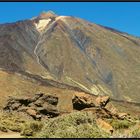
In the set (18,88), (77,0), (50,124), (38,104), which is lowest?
(50,124)

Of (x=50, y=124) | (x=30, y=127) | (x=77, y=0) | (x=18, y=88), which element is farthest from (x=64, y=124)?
(x=18, y=88)

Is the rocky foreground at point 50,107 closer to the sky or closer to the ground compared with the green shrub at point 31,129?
closer to the sky

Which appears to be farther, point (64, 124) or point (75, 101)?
point (75, 101)

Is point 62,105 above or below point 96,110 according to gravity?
above

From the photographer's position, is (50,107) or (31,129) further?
(50,107)

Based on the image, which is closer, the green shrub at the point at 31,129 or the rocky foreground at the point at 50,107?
the green shrub at the point at 31,129

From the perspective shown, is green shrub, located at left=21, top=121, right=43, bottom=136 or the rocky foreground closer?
green shrub, located at left=21, top=121, right=43, bottom=136

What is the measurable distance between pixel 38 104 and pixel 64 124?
88.7ft

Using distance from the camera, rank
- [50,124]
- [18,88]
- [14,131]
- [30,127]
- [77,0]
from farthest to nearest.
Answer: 1. [18,88]
2. [14,131]
3. [30,127]
4. [50,124]
5. [77,0]

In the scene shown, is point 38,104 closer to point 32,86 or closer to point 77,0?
point 77,0

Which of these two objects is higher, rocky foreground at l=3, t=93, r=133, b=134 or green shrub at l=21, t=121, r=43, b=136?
rocky foreground at l=3, t=93, r=133, b=134

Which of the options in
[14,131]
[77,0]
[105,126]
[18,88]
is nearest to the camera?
[77,0]

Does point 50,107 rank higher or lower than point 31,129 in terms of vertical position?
higher

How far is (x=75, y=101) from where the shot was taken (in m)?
45.6
